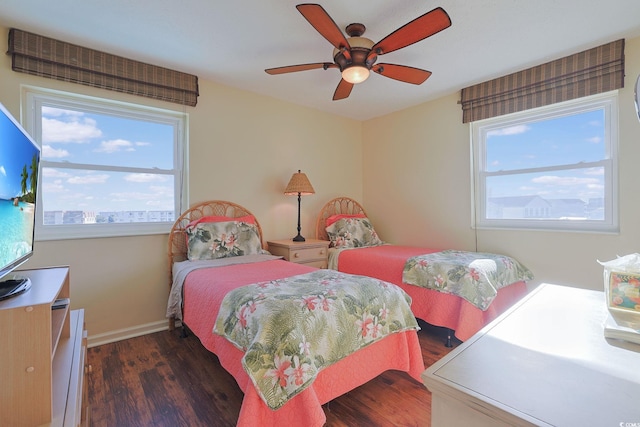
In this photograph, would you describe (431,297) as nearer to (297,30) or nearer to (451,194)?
(451,194)

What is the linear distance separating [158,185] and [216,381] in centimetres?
181

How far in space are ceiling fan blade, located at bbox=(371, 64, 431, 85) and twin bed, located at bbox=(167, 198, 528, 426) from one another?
4.77 ft

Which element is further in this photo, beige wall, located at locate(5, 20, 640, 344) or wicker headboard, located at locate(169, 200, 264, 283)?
wicker headboard, located at locate(169, 200, 264, 283)

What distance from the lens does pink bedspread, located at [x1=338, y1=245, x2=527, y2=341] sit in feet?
7.10

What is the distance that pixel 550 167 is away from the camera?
271cm

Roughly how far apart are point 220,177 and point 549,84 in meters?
3.16

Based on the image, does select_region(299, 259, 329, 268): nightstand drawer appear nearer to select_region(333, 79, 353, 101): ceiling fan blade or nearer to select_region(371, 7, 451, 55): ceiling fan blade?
select_region(333, 79, 353, 101): ceiling fan blade

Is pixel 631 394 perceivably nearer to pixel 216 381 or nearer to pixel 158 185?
pixel 216 381

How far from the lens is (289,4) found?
180 cm

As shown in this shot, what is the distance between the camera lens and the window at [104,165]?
2250mm

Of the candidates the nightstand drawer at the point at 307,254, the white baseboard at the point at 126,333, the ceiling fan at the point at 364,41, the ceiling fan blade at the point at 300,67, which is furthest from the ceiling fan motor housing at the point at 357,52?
the white baseboard at the point at 126,333

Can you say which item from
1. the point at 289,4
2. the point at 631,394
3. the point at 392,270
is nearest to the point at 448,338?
the point at 392,270

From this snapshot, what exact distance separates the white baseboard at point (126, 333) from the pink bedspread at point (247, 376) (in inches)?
27.8

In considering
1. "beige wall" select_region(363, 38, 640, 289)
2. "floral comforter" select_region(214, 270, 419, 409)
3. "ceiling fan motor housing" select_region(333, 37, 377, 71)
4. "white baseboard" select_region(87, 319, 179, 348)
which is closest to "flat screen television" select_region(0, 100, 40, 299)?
"floral comforter" select_region(214, 270, 419, 409)
